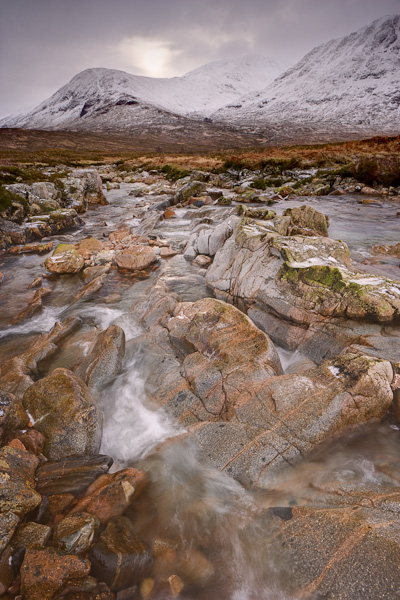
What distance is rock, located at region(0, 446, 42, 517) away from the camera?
13.9 feet

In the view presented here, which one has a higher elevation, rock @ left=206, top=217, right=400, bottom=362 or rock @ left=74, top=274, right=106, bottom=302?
rock @ left=206, top=217, right=400, bottom=362

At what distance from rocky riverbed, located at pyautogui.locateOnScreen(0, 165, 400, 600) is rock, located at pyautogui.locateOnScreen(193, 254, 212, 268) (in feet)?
5.95

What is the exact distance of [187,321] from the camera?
818 cm

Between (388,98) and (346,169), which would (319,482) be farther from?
(388,98)

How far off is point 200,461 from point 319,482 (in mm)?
1989

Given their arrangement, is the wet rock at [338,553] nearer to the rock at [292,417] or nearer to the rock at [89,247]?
the rock at [292,417]

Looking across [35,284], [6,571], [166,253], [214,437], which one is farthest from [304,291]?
[35,284]

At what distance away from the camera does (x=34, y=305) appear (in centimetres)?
1104

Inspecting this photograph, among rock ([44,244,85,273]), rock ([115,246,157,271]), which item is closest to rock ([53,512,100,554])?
rock ([115,246,157,271])

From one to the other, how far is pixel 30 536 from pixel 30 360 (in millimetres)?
4571

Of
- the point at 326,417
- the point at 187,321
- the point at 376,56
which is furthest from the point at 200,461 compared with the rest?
the point at 376,56

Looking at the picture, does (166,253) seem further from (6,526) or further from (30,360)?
(6,526)

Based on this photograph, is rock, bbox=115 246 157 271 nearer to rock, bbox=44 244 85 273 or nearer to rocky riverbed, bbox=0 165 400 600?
rock, bbox=44 244 85 273

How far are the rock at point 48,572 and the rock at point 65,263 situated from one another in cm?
1150
